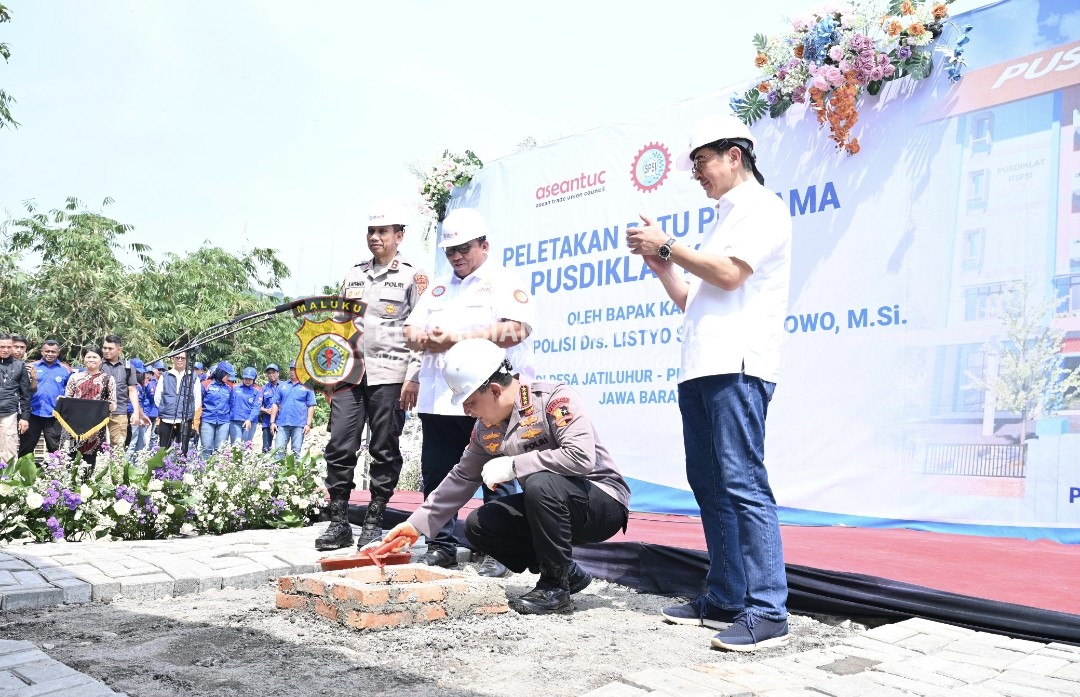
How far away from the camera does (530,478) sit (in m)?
3.00

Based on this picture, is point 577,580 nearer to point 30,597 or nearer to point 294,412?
point 30,597

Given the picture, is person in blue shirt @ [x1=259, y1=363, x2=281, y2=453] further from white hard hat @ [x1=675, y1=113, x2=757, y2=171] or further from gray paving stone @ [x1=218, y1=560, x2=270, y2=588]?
white hard hat @ [x1=675, y1=113, x2=757, y2=171]

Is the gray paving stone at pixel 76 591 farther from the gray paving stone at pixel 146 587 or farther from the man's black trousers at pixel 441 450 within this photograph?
the man's black trousers at pixel 441 450

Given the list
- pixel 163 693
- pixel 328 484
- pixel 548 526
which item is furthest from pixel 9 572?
pixel 548 526

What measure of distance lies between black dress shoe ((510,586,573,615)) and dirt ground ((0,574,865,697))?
40mm

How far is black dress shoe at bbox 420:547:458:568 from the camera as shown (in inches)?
153

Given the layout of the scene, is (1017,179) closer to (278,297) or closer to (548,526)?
(548,526)

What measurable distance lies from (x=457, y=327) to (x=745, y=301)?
145 centimetres

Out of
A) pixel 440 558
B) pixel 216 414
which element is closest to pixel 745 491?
pixel 440 558

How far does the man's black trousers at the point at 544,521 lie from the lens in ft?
9.77

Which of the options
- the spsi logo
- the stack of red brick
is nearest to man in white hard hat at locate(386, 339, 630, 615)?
the stack of red brick

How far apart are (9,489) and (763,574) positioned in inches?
148

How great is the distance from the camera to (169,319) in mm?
22969

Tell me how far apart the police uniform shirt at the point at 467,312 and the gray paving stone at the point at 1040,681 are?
2043 mm
